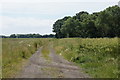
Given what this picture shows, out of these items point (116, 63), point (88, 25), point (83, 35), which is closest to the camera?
point (116, 63)

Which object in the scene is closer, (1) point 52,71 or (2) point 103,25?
(1) point 52,71

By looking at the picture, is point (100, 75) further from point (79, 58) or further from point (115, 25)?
point (115, 25)

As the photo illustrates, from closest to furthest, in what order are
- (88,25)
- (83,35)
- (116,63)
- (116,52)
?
(116,63) → (116,52) → (88,25) → (83,35)

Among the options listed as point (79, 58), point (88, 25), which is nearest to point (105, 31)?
point (88, 25)

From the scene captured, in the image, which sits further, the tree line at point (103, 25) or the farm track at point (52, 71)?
the tree line at point (103, 25)

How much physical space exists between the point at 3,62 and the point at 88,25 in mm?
68270

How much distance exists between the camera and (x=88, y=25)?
89.6 metres

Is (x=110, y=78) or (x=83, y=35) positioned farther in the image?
(x=83, y=35)

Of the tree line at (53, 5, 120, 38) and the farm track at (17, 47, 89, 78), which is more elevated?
the tree line at (53, 5, 120, 38)

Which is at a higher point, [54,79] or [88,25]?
[88,25]

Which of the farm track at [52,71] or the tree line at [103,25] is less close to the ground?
the tree line at [103,25]

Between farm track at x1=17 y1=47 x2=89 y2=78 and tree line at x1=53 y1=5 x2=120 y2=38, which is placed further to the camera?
tree line at x1=53 y1=5 x2=120 y2=38

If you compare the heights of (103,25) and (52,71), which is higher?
(103,25)

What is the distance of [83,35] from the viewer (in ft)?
313
